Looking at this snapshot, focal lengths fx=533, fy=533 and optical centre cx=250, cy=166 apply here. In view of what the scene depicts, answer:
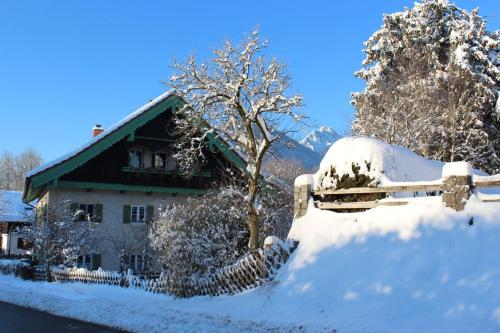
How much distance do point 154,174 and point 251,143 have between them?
38.6 feet

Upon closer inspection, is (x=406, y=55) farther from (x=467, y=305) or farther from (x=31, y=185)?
(x=467, y=305)

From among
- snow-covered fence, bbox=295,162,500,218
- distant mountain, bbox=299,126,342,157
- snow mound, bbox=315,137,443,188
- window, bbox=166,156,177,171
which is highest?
distant mountain, bbox=299,126,342,157

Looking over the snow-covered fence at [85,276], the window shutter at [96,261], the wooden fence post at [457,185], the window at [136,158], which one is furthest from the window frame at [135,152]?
the wooden fence post at [457,185]

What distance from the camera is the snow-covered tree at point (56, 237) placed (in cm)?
2247

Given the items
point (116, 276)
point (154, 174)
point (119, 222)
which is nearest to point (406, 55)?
point (154, 174)

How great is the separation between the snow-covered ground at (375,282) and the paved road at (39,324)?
446mm

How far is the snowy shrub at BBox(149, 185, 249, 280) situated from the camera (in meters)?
15.2

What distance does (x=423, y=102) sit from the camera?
2667 centimetres

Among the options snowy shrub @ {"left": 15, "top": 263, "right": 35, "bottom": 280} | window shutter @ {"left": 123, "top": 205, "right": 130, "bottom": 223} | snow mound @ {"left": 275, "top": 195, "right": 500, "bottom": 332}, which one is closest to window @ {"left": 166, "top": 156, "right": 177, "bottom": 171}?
window shutter @ {"left": 123, "top": 205, "right": 130, "bottom": 223}

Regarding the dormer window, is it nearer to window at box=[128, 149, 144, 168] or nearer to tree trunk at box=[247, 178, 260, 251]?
window at box=[128, 149, 144, 168]

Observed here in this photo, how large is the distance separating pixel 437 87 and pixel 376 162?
55.0 ft

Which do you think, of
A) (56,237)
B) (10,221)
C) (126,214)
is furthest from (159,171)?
(10,221)

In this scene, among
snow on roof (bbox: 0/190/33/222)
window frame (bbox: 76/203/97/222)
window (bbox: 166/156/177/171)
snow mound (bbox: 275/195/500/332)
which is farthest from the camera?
snow on roof (bbox: 0/190/33/222)

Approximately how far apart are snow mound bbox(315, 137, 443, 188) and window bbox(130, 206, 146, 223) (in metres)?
17.3
